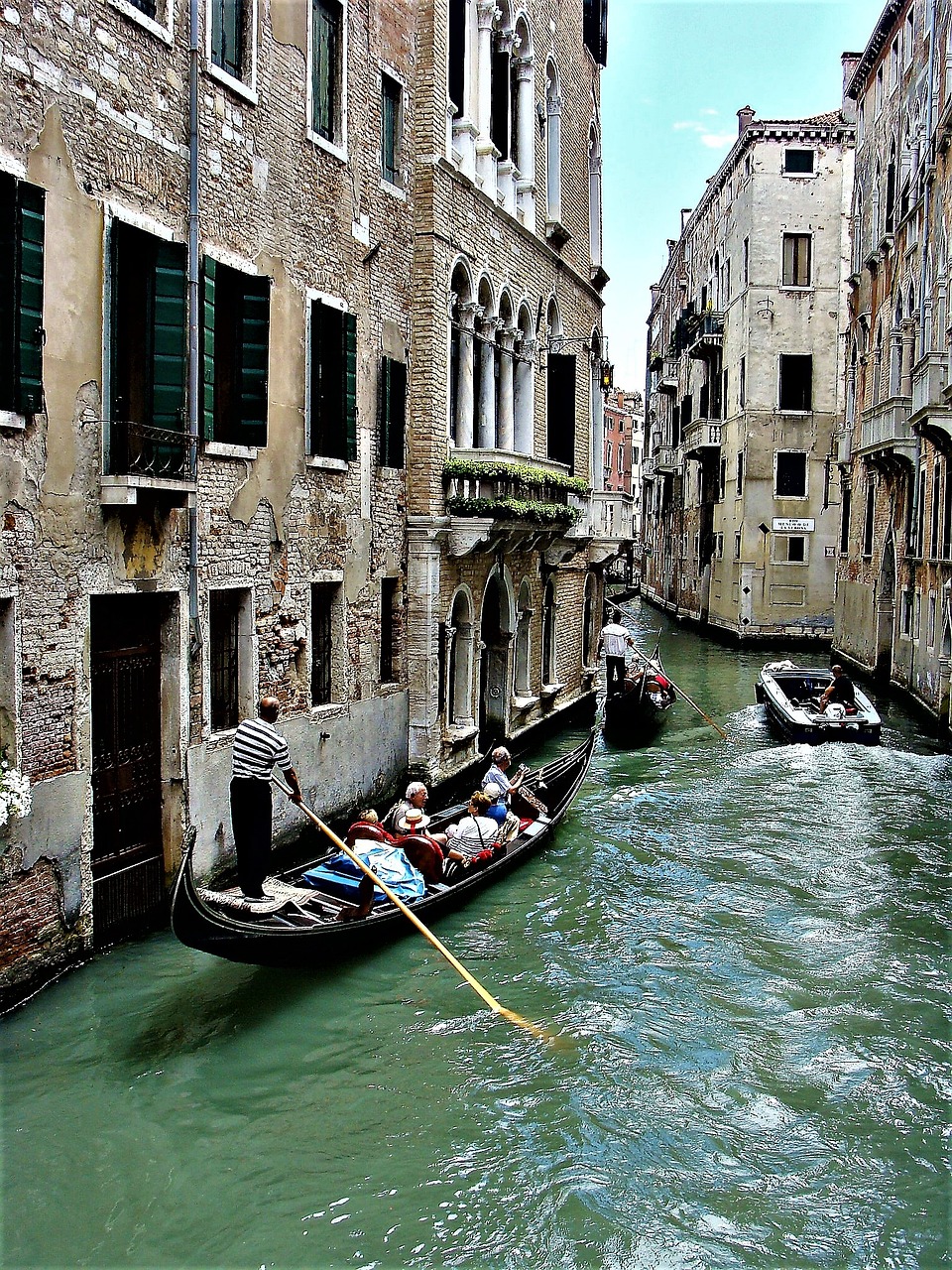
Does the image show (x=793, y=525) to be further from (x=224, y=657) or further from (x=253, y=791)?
(x=253, y=791)

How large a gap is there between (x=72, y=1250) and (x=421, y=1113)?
1672 millimetres

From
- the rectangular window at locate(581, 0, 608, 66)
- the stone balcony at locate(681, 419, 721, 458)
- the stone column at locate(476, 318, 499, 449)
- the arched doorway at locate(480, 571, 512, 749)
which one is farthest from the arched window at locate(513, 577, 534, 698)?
the stone balcony at locate(681, 419, 721, 458)

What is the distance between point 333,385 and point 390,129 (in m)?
2.69

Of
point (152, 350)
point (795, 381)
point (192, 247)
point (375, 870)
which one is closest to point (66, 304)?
point (152, 350)

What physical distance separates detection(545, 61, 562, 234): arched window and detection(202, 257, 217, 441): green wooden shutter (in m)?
→ 8.71

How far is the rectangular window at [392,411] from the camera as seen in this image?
33.1 ft

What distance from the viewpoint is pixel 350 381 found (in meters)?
9.37

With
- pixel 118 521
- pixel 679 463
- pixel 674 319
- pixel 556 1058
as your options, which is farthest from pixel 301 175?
pixel 674 319

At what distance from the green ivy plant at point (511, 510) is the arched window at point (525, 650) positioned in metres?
1.17

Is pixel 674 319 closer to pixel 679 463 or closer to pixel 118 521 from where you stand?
pixel 679 463

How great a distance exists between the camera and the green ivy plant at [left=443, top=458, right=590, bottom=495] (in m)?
11.0

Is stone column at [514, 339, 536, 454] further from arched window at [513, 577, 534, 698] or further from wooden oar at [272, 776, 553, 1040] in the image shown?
wooden oar at [272, 776, 553, 1040]

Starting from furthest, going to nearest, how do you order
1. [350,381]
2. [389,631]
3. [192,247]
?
A: 1. [389,631]
2. [350,381]
3. [192,247]

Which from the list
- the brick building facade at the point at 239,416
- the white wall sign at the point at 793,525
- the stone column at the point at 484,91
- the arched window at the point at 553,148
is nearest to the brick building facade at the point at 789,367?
the white wall sign at the point at 793,525
